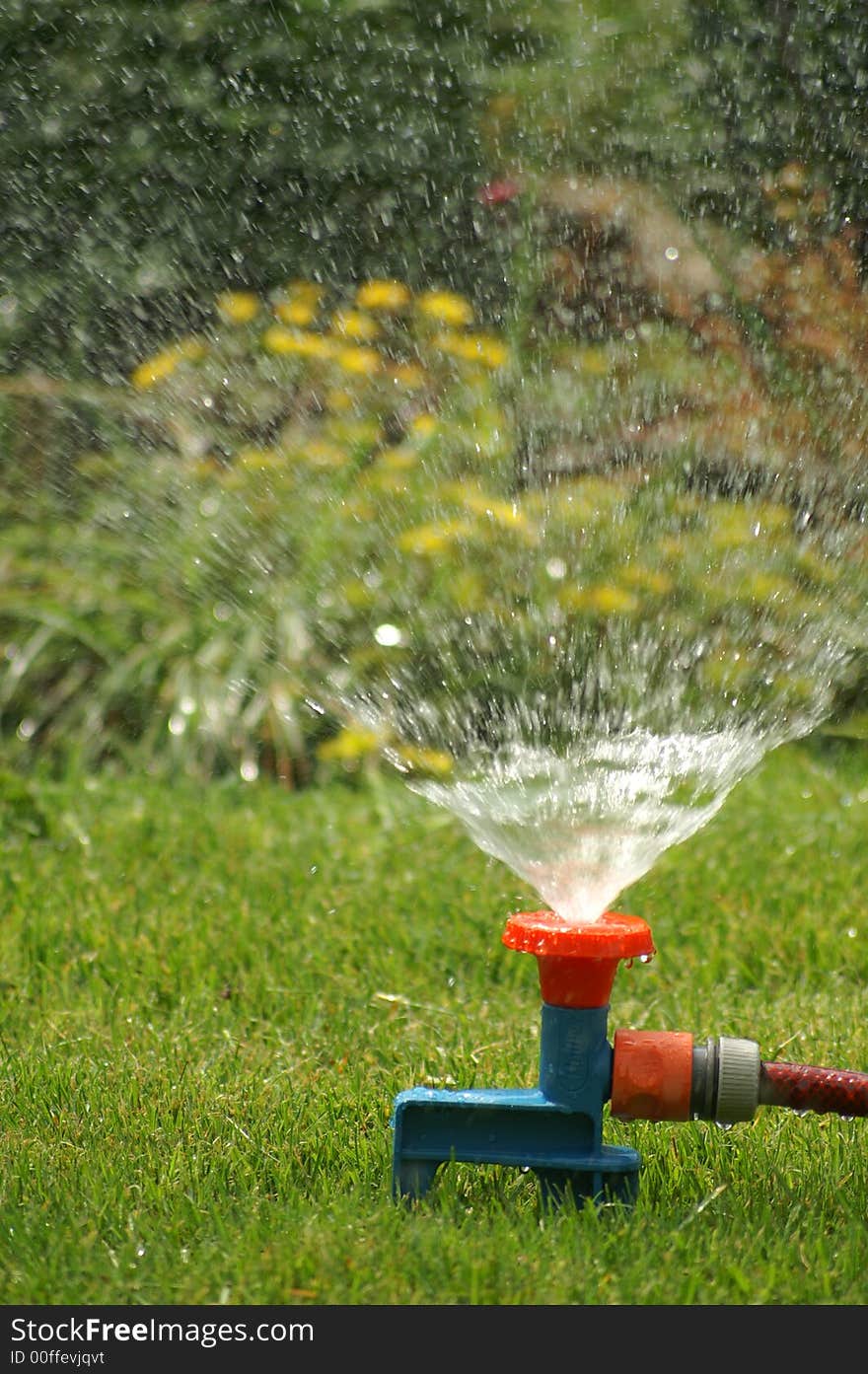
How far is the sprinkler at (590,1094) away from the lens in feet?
5.41

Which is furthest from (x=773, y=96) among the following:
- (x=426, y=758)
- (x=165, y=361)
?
(x=426, y=758)

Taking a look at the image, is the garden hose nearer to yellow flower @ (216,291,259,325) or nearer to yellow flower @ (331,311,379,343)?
yellow flower @ (331,311,379,343)

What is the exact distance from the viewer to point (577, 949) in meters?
1.59

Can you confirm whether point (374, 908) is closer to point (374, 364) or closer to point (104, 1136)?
point (104, 1136)

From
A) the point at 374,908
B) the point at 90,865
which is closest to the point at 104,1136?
the point at 374,908

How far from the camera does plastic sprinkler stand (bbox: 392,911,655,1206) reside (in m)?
1.64

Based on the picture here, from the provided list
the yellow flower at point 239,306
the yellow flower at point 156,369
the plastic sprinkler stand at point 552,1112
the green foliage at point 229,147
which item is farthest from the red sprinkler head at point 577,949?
the green foliage at point 229,147

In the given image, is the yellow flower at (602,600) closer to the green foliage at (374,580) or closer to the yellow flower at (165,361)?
the green foliage at (374,580)

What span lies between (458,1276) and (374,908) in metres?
1.36

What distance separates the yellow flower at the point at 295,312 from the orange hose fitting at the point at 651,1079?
11.3ft

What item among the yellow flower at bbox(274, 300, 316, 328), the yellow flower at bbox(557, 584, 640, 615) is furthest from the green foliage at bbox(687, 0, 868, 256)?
the yellow flower at bbox(557, 584, 640, 615)

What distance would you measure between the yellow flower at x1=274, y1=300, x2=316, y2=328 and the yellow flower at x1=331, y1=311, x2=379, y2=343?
3.6 inches

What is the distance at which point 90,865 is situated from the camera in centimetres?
310

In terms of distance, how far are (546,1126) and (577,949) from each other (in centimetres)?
23
